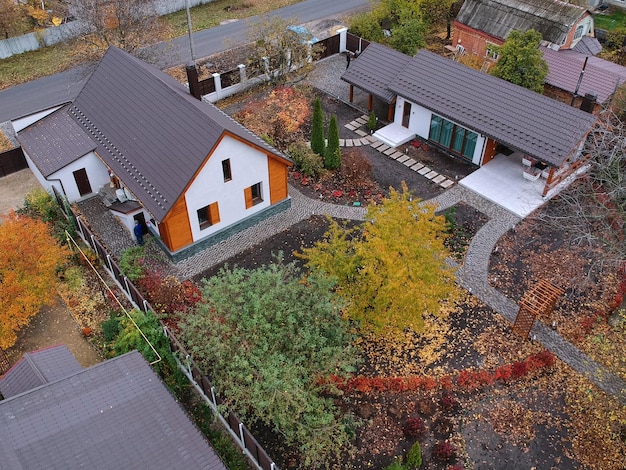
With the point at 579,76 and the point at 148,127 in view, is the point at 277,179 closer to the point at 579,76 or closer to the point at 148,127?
the point at 148,127

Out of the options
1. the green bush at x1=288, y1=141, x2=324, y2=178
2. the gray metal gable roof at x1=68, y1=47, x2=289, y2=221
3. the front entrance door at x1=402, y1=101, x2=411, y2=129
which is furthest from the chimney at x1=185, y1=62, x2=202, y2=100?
the front entrance door at x1=402, y1=101, x2=411, y2=129

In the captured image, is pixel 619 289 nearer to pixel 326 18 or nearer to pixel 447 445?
pixel 447 445

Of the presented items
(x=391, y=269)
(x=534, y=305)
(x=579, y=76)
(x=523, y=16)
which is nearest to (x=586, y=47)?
(x=523, y=16)

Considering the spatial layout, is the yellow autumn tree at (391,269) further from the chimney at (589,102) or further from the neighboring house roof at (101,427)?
the chimney at (589,102)

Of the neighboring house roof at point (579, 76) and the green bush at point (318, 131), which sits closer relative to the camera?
the green bush at point (318, 131)

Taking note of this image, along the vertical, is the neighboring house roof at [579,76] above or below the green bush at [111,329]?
above

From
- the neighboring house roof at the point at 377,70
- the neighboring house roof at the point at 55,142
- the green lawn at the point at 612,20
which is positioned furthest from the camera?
the green lawn at the point at 612,20

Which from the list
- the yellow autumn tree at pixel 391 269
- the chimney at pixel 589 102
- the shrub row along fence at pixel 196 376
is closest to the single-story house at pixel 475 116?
the chimney at pixel 589 102
